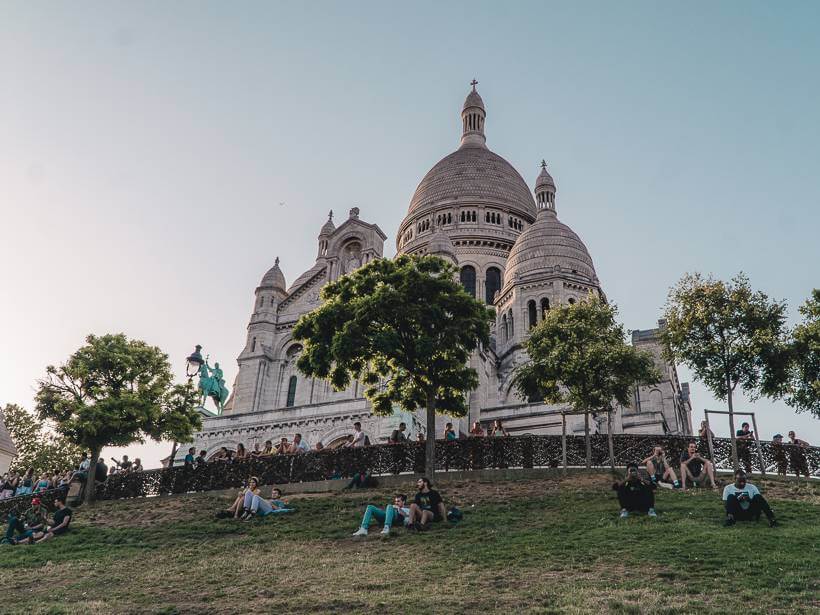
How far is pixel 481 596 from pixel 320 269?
35106 millimetres

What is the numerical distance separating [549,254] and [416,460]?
2769 centimetres

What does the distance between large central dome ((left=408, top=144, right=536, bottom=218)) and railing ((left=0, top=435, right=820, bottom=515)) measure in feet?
137

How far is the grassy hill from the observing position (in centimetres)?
1019

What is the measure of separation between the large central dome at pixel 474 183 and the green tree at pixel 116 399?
40293 millimetres

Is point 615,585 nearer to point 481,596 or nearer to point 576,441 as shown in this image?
point 481,596

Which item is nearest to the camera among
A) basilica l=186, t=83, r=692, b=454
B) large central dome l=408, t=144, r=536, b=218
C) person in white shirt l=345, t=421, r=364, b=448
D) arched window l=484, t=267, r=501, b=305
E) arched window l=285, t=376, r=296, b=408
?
person in white shirt l=345, t=421, r=364, b=448

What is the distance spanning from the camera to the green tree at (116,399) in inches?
962

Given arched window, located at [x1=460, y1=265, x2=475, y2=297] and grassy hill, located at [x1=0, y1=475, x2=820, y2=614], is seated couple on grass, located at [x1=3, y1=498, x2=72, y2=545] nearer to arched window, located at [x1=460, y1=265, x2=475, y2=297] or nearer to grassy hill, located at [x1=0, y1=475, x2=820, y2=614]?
grassy hill, located at [x1=0, y1=475, x2=820, y2=614]

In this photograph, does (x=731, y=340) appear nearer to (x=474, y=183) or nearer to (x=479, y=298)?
(x=479, y=298)

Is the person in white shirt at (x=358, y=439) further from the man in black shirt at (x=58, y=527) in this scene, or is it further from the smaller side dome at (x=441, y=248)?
the smaller side dome at (x=441, y=248)

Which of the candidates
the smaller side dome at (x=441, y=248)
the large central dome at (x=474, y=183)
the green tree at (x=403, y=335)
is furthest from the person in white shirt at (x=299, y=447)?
the large central dome at (x=474, y=183)

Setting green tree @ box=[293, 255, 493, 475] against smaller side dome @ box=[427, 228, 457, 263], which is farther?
smaller side dome @ box=[427, 228, 457, 263]

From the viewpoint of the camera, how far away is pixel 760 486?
18719mm

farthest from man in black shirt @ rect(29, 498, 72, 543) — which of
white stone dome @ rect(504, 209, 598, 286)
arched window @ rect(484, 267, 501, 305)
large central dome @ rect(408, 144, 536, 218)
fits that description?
large central dome @ rect(408, 144, 536, 218)
